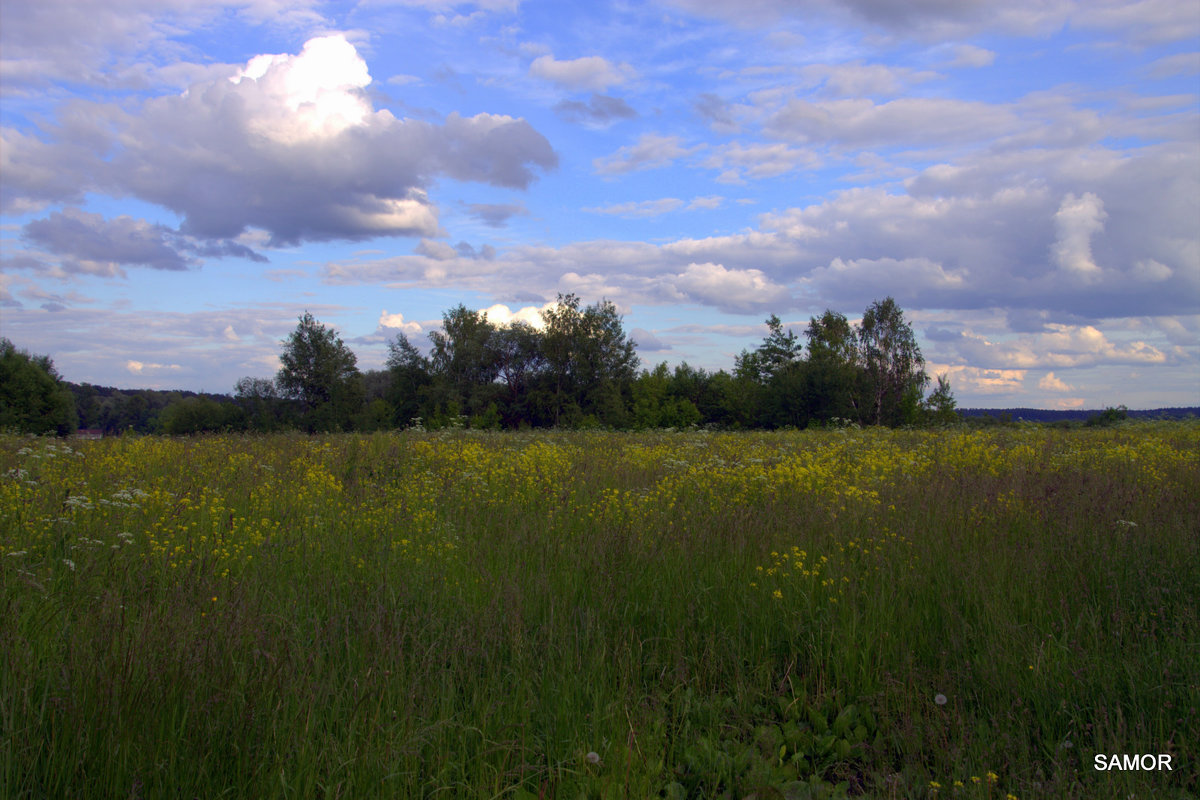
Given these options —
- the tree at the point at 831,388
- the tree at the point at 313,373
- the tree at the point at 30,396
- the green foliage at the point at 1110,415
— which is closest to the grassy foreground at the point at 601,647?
the green foliage at the point at 1110,415

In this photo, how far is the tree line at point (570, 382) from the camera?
46.3 meters

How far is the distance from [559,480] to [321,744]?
5.39 m

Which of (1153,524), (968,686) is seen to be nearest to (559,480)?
(968,686)

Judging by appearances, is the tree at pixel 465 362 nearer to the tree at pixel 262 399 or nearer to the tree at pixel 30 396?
the tree at pixel 262 399

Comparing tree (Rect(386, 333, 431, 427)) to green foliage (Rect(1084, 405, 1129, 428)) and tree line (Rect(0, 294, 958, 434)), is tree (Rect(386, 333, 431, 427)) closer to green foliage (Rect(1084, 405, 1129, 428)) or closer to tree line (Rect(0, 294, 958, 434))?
tree line (Rect(0, 294, 958, 434))

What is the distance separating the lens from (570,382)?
52.0 m

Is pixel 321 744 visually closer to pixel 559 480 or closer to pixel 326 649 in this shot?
pixel 326 649

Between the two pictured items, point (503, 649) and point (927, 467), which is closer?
point (503, 649)

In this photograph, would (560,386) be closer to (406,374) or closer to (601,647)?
(406,374)

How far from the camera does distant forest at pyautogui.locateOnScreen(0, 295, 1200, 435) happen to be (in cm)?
4291

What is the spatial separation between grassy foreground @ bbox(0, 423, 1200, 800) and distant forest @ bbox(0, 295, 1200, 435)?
124ft

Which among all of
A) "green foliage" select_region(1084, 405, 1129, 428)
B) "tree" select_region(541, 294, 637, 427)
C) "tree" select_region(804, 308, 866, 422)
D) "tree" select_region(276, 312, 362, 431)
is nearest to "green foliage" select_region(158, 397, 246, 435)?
"tree" select_region(276, 312, 362, 431)

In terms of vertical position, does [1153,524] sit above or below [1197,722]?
above

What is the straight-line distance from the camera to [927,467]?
8.97m
